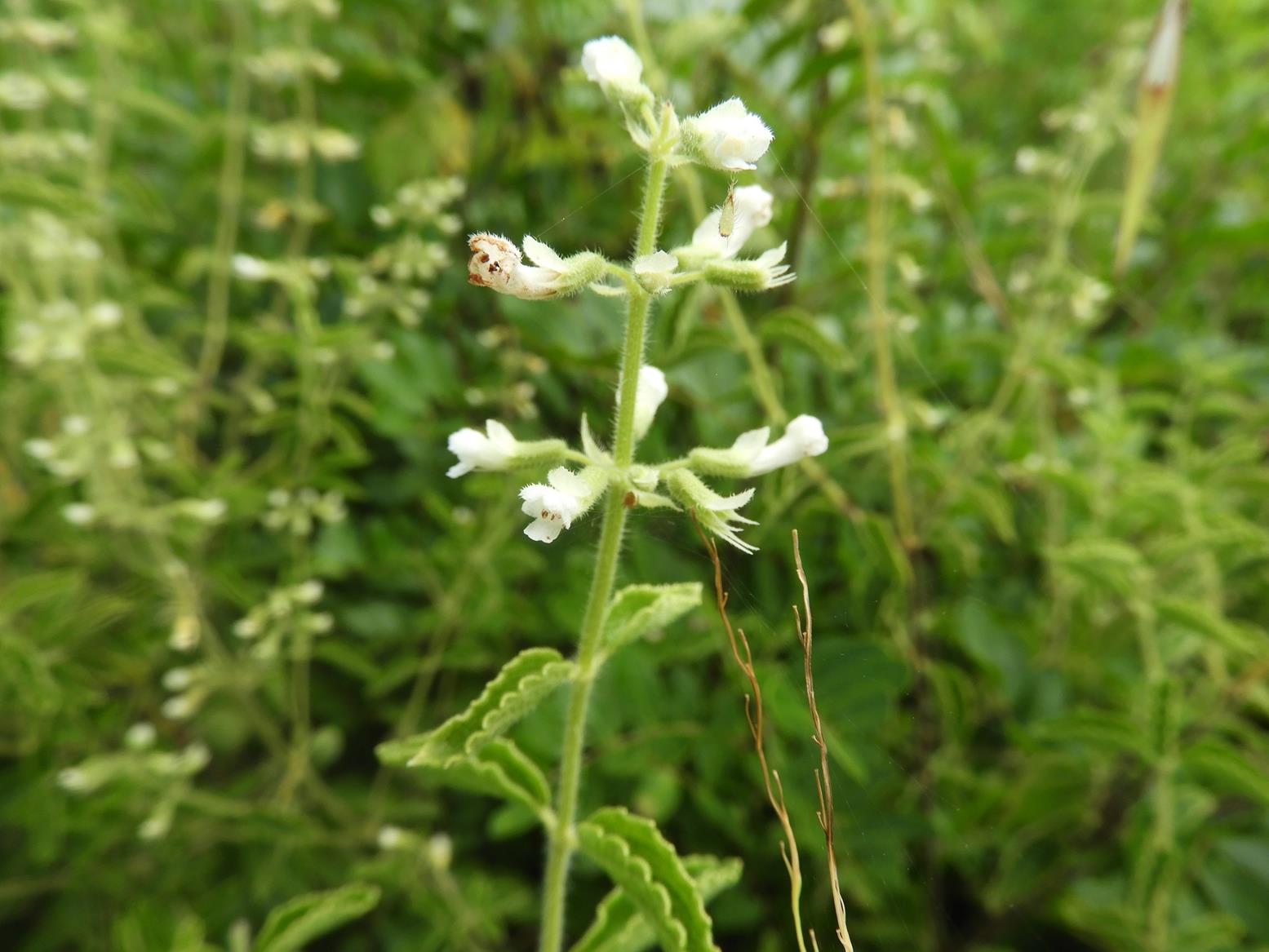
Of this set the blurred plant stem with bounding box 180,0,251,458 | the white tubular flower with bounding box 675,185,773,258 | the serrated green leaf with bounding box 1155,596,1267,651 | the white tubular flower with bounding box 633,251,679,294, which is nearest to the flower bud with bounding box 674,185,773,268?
the white tubular flower with bounding box 675,185,773,258

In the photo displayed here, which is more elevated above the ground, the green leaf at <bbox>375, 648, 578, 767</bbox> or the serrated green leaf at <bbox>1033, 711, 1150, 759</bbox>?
the serrated green leaf at <bbox>1033, 711, 1150, 759</bbox>

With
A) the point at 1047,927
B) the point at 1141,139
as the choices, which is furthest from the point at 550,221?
the point at 1047,927

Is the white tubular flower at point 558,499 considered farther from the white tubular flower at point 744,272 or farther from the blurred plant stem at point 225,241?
the blurred plant stem at point 225,241

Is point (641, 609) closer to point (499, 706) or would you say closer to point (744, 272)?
point (499, 706)

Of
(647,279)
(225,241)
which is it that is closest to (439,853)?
(647,279)

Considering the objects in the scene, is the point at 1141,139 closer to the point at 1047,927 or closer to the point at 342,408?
the point at 1047,927

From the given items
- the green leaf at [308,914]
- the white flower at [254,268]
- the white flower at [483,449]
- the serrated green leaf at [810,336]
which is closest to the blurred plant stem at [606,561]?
the white flower at [483,449]

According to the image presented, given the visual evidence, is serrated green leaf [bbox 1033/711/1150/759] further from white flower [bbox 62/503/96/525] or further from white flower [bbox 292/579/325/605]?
white flower [bbox 62/503/96/525]
